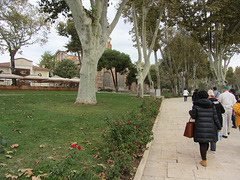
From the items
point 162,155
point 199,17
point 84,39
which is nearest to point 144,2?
point 199,17

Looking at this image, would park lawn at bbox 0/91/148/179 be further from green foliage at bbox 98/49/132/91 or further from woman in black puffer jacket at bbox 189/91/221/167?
green foliage at bbox 98/49/132/91

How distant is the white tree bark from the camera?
9.60m

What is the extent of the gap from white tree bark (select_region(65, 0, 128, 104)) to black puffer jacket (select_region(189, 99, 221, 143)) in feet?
23.4

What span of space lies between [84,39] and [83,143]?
271 inches

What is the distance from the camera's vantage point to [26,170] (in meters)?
2.79

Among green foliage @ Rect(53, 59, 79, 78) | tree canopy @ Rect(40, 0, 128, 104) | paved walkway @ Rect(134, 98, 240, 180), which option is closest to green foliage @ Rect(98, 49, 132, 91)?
green foliage @ Rect(53, 59, 79, 78)

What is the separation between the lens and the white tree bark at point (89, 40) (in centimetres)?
960

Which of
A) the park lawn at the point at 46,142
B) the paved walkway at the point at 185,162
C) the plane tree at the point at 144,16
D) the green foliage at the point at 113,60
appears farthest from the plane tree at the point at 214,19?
the green foliage at the point at 113,60

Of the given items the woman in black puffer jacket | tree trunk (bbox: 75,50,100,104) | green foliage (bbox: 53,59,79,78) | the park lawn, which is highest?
green foliage (bbox: 53,59,79,78)

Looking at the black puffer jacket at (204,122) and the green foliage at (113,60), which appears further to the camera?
the green foliage at (113,60)

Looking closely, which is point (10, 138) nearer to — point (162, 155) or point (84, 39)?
point (162, 155)

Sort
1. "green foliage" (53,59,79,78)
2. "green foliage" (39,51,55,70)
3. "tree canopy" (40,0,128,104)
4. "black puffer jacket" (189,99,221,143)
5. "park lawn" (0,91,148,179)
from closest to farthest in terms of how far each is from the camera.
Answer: "park lawn" (0,91,148,179), "black puffer jacket" (189,99,221,143), "tree canopy" (40,0,128,104), "green foliage" (53,59,79,78), "green foliage" (39,51,55,70)

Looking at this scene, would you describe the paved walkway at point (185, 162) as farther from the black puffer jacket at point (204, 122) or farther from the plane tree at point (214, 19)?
the plane tree at point (214, 19)

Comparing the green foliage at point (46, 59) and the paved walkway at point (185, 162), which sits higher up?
the green foliage at point (46, 59)
